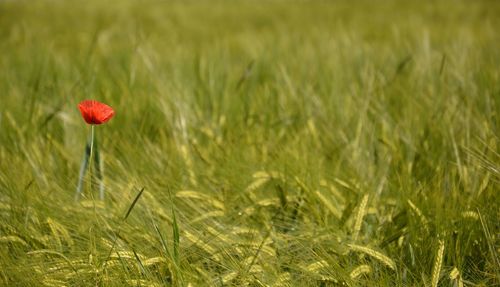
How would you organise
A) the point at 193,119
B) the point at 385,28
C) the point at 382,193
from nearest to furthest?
1. the point at 382,193
2. the point at 193,119
3. the point at 385,28

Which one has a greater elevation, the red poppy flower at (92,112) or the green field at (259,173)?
the red poppy flower at (92,112)

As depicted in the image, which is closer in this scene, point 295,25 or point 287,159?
point 287,159

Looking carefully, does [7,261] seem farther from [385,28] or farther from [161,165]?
[385,28]

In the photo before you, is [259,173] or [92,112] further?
[259,173]

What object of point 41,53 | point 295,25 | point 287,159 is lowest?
point 295,25

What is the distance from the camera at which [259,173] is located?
1.08 m

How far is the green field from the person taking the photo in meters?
0.90

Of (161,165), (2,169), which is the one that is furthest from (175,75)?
(2,169)

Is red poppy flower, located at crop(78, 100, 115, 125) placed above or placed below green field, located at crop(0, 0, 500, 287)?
above

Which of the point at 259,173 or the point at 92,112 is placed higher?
the point at 92,112

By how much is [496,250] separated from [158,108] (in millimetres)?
841

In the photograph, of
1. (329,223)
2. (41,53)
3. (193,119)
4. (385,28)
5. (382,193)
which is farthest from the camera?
(385,28)

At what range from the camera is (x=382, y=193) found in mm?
1170

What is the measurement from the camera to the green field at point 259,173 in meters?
0.90
